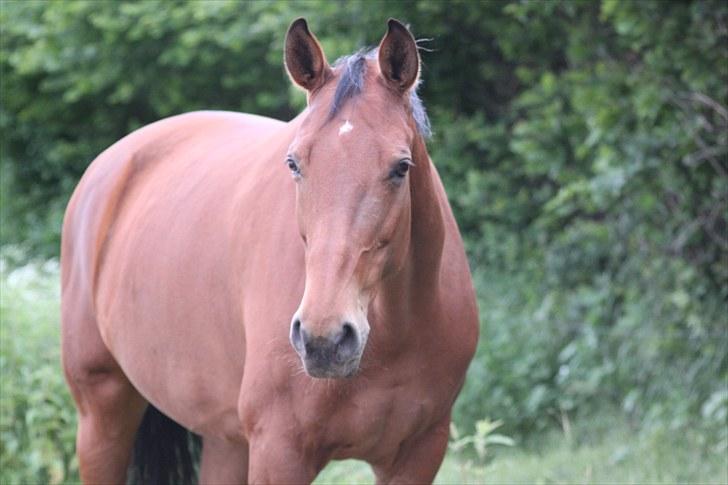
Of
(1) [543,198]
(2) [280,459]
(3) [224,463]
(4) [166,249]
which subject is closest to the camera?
(2) [280,459]

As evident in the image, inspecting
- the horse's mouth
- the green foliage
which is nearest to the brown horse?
the horse's mouth

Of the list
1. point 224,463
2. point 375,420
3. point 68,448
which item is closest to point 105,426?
point 224,463

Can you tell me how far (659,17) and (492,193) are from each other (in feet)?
7.04

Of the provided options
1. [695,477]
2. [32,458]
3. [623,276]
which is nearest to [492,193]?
[623,276]

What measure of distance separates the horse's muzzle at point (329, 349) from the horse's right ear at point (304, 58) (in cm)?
72

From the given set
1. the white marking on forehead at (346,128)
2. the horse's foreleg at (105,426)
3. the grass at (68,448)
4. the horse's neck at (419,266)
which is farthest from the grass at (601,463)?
the white marking on forehead at (346,128)

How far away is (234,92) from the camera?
979 cm

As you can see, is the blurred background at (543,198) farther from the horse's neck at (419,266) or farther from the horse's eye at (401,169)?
the horse's eye at (401,169)

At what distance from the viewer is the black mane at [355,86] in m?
3.20

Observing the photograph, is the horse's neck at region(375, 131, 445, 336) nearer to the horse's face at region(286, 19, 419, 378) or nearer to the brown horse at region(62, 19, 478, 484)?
the brown horse at region(62, 19, 478, 484)

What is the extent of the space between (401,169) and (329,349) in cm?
50

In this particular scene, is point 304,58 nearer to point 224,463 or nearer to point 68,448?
point 224,463

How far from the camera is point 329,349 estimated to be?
289cm

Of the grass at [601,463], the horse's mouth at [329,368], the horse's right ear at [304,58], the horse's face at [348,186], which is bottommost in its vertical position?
the grass at [601,463]
